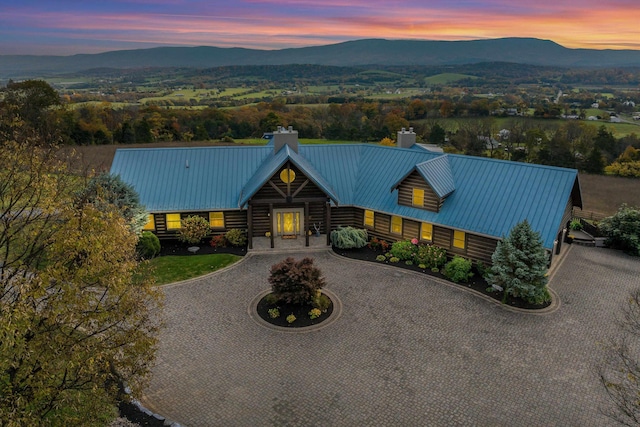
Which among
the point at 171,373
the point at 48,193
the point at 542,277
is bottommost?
the point at 171,373

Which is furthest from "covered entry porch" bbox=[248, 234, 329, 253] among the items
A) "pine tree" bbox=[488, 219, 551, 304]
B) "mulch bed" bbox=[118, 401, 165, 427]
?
"mulch bed" bbox=[118, 401, 165, 427]

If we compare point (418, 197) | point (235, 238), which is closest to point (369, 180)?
point (418, 197)

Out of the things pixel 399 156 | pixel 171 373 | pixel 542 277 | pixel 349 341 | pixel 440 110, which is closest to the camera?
pixel 171 373

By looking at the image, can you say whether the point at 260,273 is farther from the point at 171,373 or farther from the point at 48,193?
the point at 48,193

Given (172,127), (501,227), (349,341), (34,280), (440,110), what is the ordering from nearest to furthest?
1. (34,280)
2. (349,341)
3. (501,227)
4. (172,127)
5. (440,110)

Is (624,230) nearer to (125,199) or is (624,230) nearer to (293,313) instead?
(293,313)

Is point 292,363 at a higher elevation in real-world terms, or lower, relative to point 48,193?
lower

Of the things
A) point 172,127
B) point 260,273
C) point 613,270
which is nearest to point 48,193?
point 260,273

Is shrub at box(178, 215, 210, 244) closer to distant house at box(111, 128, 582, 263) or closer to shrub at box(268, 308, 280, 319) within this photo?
distant house at box(111, 128, 582, 263)
